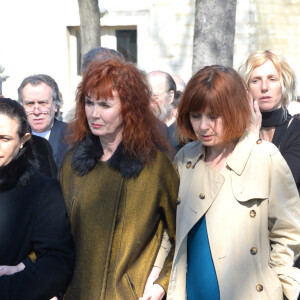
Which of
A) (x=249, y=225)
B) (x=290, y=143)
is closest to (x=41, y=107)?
(x=290, y=143)

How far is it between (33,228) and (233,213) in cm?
93

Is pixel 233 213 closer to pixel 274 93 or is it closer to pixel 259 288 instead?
pixel 259 288

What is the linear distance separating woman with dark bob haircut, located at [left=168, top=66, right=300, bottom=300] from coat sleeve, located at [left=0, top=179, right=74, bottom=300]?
57cm

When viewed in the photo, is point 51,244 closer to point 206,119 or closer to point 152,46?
point 206,119

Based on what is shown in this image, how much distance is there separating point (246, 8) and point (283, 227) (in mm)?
9667

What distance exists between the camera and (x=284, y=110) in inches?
161

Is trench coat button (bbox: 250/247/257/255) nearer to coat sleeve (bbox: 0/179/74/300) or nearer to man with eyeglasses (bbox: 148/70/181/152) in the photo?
coat sleeve (bbox: 0/179/74/300)

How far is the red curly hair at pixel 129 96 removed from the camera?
11.0ft

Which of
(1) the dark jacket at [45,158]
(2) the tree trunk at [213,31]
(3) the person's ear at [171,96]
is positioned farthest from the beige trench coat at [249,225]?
(2) the tree trunk at [213,31]

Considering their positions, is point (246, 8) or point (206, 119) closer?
point (206, 119)

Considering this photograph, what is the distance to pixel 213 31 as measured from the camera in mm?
7719

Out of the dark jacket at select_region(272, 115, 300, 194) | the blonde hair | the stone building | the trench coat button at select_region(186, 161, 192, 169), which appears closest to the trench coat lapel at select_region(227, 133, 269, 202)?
the trench coat button at select_region(186, 161, 192, 169)

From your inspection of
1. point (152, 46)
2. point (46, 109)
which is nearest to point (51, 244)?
point (46, 109)

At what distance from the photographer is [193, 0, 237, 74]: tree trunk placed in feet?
25.1
